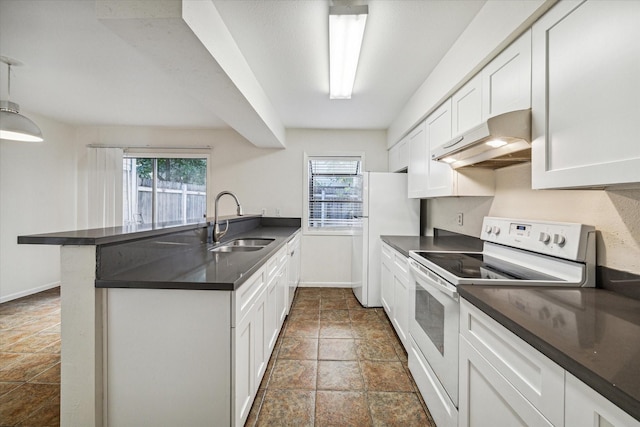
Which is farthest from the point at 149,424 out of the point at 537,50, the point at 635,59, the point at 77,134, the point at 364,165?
the point at 77,134

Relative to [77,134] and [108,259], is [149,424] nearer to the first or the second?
[108,259]

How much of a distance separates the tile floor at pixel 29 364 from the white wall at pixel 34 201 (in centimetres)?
49

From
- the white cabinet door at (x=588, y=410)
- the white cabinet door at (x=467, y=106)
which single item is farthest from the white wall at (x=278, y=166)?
the white cabinet door at (x=588, y=410)

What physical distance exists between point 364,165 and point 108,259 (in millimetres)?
3502

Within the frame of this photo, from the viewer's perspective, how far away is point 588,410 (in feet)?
2.13

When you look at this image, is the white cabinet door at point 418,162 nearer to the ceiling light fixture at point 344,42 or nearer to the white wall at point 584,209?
the white wall at point 584,209

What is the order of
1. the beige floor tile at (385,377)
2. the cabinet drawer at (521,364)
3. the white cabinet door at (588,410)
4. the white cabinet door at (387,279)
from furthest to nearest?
the white cabinet door at (387,279) → the beige floor tile at (385,377) → the cabinet drawer at (521,364) → the white cabinet door at (588,410)

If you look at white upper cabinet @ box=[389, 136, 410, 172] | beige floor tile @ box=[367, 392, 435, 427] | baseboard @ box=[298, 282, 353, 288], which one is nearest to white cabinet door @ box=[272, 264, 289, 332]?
beige floor tile @ box=[367, 392, 435, 427]

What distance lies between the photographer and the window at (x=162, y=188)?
4.49 metres

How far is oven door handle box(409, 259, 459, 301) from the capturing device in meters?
1.30

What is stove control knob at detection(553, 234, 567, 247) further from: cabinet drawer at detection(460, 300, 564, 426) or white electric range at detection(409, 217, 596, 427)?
cabinet drawer at detection(460, 300, 564, 426)

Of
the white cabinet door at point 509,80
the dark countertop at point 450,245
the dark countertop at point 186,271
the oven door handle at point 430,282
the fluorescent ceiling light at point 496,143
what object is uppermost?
the white cabinet door at point 509,80

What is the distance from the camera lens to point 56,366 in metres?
2.12

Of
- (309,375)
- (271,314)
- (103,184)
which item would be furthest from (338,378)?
(103,184)
